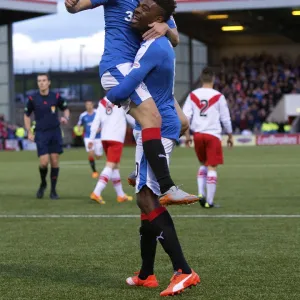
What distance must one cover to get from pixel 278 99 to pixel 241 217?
39900 mm

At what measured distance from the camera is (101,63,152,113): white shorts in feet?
19.3

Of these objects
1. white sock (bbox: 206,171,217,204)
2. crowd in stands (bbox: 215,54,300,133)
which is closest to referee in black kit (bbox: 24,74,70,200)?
white sock (bbox: 206,171,217,204)

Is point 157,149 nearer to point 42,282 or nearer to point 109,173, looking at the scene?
point 42,282

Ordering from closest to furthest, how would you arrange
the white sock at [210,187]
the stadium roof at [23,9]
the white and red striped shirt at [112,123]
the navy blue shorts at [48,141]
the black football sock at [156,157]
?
the black football sock at [156,157], the white sock at [210,187], the white and red striped shirt at [112,123], the navy blue shorts at [48,141], the stadium roof at [23,9]

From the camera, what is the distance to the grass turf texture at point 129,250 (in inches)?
237

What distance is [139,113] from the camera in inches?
233

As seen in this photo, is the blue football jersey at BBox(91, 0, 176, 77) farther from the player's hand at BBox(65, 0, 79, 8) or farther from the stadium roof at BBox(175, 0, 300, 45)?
the stadium roof at BBox(175, 0, 300, 45)

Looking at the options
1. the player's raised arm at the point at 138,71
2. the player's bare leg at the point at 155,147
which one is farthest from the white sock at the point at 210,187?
the player's raised arm at the point at 138,71

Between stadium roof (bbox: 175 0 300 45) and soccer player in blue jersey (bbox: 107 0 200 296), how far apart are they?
137 feet

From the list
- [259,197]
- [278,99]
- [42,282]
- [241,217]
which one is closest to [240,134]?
[278,99]

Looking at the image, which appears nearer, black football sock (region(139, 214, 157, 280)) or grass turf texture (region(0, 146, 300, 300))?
grass turf texture (region(0, 146, 300, 300))

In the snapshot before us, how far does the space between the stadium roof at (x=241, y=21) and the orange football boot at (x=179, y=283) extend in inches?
1661

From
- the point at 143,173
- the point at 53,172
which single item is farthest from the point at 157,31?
the point at 53,172

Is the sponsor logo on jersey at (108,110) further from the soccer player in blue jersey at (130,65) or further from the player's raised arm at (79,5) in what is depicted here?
the player's raised arm at (79,5)
